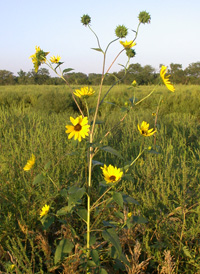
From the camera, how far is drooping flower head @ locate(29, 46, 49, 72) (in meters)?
1.11

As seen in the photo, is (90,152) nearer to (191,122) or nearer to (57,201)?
(57,201)

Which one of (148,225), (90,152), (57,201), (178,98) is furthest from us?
(178,98)

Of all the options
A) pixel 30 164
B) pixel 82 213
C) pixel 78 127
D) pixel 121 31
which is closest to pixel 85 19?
pixel 121 31

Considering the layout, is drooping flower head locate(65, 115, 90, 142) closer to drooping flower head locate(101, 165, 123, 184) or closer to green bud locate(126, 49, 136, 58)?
drooping flower head locate(101, 165, 123, 184)

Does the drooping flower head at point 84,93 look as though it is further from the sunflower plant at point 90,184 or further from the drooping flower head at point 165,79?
the drooping flower head at point 165,79

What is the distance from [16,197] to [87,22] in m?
1.01

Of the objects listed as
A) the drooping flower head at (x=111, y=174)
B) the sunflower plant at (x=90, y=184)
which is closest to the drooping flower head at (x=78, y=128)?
the sunflower plant at (x=90, y=184)

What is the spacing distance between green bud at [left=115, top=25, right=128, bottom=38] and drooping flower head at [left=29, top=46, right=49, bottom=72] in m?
0.31

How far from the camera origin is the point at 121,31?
3.55 ft

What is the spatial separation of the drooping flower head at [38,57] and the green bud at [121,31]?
0.31m

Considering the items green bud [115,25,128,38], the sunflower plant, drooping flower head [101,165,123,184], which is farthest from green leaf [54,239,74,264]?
green bud [115,25,128,38]

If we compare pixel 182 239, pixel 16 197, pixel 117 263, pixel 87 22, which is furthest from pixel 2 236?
pixel 87 22

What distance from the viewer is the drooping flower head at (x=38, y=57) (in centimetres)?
111

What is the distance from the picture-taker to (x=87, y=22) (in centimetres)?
115
